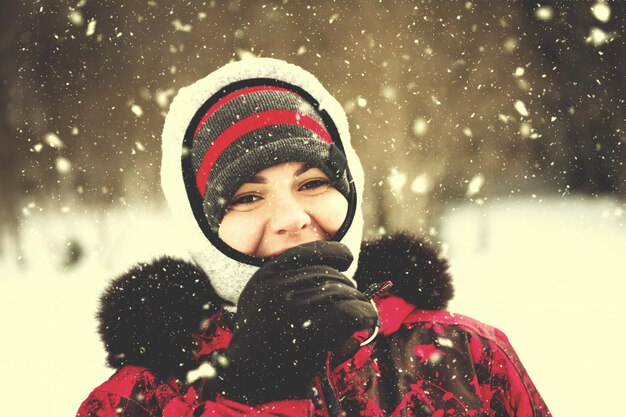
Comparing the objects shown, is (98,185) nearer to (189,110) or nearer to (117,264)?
(117,264)

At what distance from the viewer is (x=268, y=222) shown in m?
1.12

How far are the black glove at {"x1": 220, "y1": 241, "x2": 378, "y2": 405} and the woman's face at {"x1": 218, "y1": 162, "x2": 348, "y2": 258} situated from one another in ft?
0.50

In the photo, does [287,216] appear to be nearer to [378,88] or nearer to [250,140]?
[250,140]

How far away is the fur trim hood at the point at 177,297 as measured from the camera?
1136mm

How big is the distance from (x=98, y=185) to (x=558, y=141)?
4.28 m

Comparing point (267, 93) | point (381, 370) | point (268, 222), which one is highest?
point (267, 93)

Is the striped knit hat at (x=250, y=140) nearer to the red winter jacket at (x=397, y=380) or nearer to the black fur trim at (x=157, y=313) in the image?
the black fur trim at (x=157, y=313)

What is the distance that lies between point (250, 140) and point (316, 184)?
0.67 ft

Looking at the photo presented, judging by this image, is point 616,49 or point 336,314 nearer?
point 336,314

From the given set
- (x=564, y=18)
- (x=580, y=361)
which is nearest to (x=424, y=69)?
(x=564, y=18)

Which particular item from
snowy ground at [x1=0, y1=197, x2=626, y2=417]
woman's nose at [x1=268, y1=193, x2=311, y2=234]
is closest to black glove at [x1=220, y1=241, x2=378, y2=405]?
woman's nose at [x1=268, y1=193, x2=311, y2=234]

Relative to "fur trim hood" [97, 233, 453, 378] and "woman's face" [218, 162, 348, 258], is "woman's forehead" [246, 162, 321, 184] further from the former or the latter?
"fur trim hood" [97, 233, 453, 378]

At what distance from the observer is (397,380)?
A: 1.10 meters

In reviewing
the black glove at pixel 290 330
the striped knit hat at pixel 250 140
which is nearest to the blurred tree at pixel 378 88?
the striped knit hat at pixel 250 140
